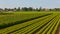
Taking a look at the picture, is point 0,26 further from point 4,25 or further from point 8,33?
point 8,33

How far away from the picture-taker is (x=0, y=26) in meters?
23.0

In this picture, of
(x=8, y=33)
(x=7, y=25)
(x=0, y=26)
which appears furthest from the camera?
(x=7, y=25)

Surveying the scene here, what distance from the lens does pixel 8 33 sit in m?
17.2

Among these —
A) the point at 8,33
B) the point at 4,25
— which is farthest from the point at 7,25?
Result: the point at 8,33

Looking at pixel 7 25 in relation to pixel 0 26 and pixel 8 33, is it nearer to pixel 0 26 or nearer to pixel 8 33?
pixel 0 26

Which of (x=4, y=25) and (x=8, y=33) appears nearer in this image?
(x=8, y=33)

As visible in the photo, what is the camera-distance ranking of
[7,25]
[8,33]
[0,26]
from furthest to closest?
[7,25] → [0,26] → [8,33]

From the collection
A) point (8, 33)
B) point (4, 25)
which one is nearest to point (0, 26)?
point (4, 25)

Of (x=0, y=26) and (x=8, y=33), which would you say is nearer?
(x=8, y=33)

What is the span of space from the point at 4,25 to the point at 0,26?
3.25ft

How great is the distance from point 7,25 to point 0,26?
213 cm

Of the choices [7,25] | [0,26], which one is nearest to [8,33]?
[0,26]

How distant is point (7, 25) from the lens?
82.1ft

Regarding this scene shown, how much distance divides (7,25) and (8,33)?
789 centimetres
